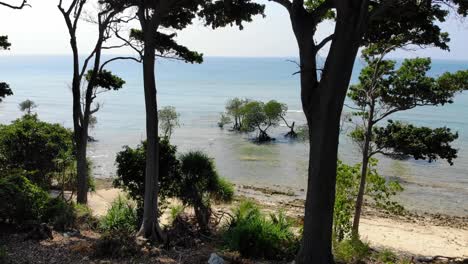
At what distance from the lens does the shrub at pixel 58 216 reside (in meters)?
9.66

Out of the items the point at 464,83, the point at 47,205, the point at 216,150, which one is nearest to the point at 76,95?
the point at 47,205

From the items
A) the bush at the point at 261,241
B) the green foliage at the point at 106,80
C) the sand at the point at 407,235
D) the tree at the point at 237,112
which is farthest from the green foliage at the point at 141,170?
the tree at the point at 237,112

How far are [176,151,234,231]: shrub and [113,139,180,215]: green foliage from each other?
0.22m

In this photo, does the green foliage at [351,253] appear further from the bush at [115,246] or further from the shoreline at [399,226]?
the shoreline at [399,226]

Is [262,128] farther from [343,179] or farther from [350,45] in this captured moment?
[350,45]

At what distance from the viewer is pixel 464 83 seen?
13.1 m

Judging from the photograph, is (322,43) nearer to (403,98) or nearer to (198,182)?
(198,182)

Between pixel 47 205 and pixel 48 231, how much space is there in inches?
52.2

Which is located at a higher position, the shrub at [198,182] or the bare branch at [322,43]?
the bare branch at [322,43]

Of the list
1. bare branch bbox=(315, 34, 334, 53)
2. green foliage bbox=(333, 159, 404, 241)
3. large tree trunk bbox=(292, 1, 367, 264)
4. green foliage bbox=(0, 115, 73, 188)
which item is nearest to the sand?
green foliage bbox=(333, 159, 404, 241)

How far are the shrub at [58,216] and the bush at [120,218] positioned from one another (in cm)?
78

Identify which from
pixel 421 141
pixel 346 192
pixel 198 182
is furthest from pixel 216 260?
pixel 421 141

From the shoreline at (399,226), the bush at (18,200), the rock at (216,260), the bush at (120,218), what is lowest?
the shoreline at (399,226)

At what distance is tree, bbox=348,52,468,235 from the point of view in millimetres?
13047
